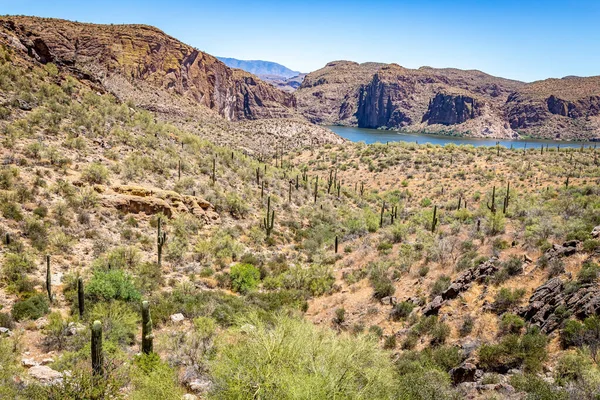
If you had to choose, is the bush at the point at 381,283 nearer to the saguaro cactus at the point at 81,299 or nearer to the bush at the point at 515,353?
the bush at the point at 515,353

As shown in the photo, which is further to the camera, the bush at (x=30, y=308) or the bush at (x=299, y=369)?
the bush at (x=30, y=308)

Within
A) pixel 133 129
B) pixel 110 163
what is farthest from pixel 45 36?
pixel 110 163

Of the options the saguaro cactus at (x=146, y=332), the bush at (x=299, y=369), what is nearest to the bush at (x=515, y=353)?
the bush at (x=299, y=369)

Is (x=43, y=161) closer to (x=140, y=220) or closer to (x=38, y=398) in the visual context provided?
(x=140, y=220)

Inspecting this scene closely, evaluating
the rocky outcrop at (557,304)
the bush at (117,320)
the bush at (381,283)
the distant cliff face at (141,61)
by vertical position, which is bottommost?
the bush at (381,283)

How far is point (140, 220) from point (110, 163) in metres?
5.47

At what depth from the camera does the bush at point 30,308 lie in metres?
10.8

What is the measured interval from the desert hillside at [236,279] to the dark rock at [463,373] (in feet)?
0.10

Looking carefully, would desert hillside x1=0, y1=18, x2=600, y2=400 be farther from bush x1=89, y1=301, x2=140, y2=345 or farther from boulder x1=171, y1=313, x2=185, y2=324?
boulder x1=171, y1=313, x2=185, y2=324

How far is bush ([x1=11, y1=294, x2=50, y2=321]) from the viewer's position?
10797mm

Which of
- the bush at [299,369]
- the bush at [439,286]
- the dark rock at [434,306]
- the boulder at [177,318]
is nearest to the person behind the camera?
the bush at [299,369]

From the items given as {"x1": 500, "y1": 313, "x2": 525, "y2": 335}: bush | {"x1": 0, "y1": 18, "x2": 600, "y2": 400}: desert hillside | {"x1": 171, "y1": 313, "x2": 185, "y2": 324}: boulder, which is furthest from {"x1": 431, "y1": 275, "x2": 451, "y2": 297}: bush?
{"x1": 171, "y1": 313, "x2": 185, "y2": 324}: boulder

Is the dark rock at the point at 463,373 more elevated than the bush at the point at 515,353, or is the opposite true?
the bush at the point at 515,353

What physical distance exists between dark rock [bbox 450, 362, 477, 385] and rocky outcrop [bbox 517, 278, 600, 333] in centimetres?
249
